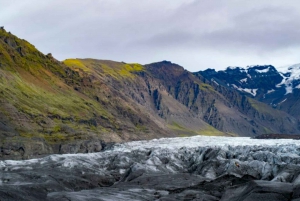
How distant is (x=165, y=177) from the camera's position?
107938 mm

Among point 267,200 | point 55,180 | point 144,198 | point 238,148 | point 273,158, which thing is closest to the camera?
point 267,200

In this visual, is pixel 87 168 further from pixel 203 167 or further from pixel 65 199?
pixel 65 199

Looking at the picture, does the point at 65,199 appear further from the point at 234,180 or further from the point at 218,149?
the point at 218,149

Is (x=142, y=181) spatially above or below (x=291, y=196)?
below

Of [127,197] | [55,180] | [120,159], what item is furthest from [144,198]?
[120,159]

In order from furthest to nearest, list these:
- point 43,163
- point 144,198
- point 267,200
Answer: point 43,163 < point 144,198 < point 267,200

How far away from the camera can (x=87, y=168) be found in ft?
436

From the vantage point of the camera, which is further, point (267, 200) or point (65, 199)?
point (65, 199)

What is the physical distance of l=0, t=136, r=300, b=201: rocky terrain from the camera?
55.2m

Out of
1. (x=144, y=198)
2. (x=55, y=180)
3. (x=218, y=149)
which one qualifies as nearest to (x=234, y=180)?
(x=144, y=198)

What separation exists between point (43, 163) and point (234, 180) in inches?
3557

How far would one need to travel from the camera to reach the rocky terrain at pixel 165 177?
55.2 m

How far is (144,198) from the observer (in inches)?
2832

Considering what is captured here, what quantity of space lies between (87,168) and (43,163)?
76.2 ft
